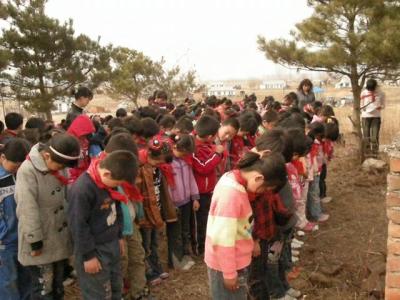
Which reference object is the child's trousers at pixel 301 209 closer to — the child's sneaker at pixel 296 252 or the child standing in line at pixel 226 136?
the child's sneaker at pixel 296 252

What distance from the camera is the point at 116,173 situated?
98.5 inches

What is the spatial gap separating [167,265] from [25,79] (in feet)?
26.8

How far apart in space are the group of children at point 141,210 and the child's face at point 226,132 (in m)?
0.02

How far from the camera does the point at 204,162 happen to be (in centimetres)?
404

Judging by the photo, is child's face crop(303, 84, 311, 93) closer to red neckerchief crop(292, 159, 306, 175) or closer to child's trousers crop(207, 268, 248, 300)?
red neckerchief crop(292, 159, 306, 175)

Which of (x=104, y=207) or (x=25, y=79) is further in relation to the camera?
(x=25, y=79)

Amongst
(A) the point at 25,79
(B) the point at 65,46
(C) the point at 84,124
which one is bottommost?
(C) the point at 84,124

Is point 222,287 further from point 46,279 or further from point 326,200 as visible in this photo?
point 326,200

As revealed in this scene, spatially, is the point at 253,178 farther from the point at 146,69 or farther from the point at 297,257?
the point at 146,69

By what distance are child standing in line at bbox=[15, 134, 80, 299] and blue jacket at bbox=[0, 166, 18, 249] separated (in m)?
0.19

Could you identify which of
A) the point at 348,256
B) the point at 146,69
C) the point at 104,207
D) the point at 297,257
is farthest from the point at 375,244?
the point at 146,69

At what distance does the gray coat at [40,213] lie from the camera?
109 inches

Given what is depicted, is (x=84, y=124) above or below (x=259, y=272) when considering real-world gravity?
above

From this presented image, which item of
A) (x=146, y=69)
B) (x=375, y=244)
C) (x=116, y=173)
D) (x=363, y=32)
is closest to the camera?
(x=116, y=173)
